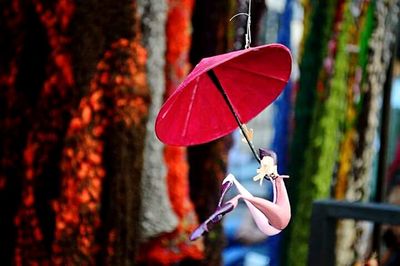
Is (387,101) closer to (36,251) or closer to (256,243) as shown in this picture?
(36,251)

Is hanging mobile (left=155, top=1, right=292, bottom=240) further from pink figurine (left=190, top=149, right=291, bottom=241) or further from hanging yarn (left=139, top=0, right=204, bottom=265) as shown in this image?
hanging yarn (left=139, top=0, right=204, bottom=265)

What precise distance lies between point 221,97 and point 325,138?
1.87 ft

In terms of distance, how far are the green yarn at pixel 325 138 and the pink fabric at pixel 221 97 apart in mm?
551

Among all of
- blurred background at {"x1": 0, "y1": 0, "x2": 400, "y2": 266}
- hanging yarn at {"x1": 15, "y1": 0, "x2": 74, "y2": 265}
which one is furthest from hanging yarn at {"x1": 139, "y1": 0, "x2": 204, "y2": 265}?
hanging yarn at {"x1": 15, "y1": 0, "x2": 74, "y2": 265}

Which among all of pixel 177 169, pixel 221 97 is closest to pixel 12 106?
pixel 177 169

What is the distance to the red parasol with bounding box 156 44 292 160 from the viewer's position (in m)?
0.40

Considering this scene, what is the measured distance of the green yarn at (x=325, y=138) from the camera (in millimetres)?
975

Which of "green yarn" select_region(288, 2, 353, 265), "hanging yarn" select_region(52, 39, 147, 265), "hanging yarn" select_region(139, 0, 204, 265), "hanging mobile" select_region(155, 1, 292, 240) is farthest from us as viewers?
"green yarn" select_region(288, 2, 353, 265)

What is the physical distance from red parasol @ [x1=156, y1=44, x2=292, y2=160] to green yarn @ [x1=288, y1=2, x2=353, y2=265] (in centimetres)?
55

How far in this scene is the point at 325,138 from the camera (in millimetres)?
974

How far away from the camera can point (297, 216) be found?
102 centimetres

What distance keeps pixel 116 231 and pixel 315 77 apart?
0.48m

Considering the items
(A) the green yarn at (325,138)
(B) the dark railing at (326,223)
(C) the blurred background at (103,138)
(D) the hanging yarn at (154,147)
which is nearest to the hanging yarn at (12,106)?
(C) the blurred background at (103,138)

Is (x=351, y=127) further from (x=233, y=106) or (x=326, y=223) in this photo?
(x=233, y=106)
